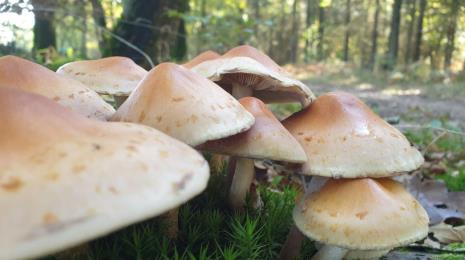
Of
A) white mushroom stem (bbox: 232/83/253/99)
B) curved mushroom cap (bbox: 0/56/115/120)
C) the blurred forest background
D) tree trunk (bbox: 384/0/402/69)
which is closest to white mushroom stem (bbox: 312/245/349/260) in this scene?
white mushroom stem (bbox: 232/83/253/99)

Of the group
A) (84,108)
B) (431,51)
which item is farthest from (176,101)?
(431,51)

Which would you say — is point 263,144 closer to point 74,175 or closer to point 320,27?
point 74,175

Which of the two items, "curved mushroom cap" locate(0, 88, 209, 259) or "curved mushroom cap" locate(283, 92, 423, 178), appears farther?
"curved mushroom cap" locate(283, 92, 423, 178)

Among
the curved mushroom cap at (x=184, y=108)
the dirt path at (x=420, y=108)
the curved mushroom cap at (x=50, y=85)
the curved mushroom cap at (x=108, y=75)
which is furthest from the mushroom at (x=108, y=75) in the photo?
the dirt path at (x=420, y=108)

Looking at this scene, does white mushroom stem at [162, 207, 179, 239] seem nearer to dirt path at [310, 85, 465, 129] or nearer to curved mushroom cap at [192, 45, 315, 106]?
curved mushroom cap at [192, 45, 315, 106]

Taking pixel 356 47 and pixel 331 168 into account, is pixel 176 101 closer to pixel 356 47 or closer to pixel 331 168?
pixel 331 168

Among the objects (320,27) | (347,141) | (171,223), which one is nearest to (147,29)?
(171,223)
